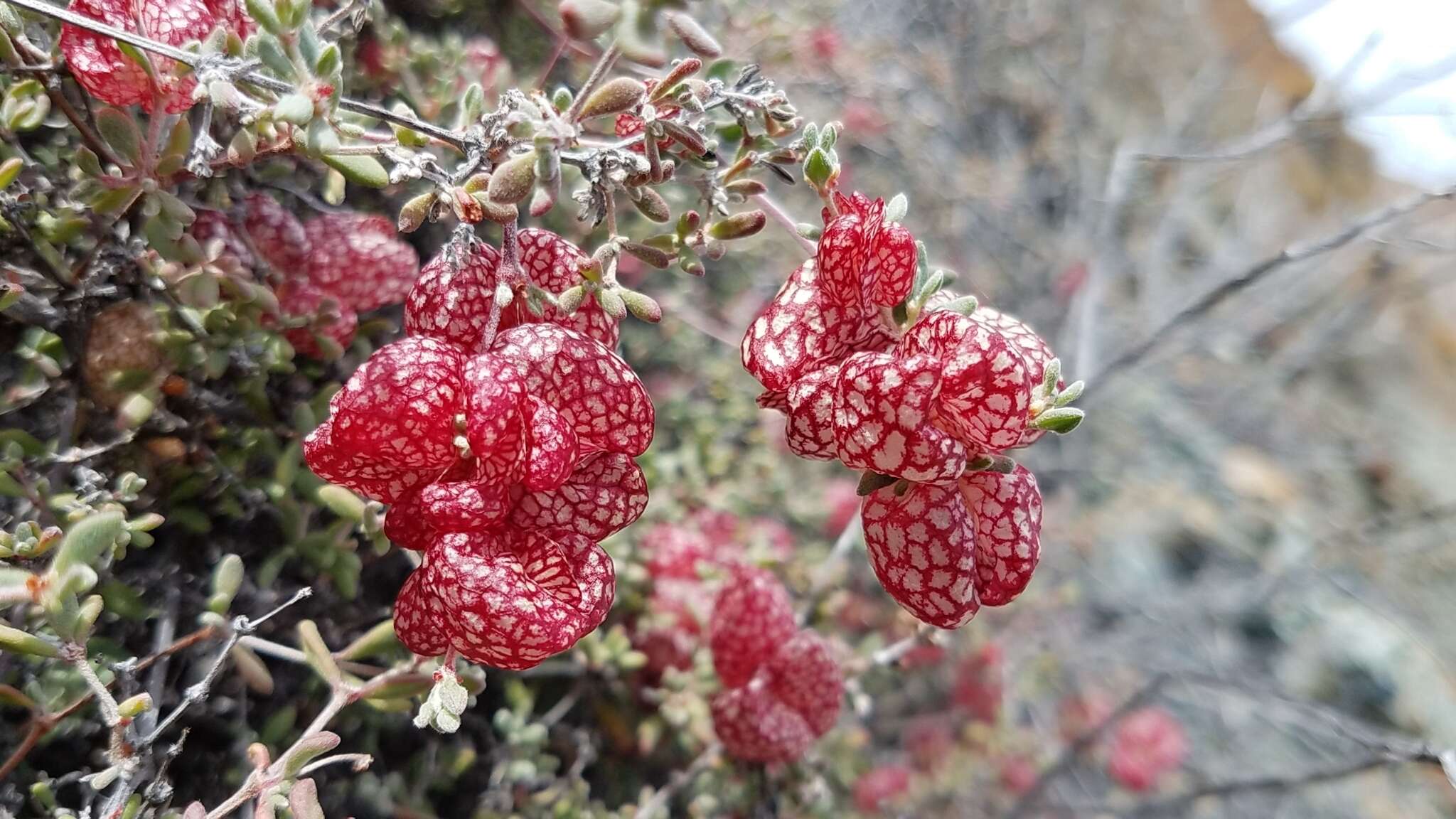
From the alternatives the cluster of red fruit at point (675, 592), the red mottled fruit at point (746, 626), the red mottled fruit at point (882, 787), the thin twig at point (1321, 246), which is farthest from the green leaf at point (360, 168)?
the red mottled fruit at point (882, 787)

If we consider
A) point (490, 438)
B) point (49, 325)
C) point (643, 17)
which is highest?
point (643, 17)

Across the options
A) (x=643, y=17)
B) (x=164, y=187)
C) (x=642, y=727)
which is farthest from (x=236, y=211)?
(x=642, y=727)

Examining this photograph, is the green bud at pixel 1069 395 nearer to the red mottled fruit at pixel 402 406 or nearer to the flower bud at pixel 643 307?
the flower bud at pixel 643 307

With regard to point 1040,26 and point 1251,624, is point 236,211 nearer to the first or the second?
point 1040,26

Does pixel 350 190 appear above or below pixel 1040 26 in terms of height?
below

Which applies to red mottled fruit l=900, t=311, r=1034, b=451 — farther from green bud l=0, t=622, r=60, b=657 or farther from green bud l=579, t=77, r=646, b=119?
green bud l=0, t=622, r=60, b=657

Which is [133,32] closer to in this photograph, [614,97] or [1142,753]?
[614,97]
